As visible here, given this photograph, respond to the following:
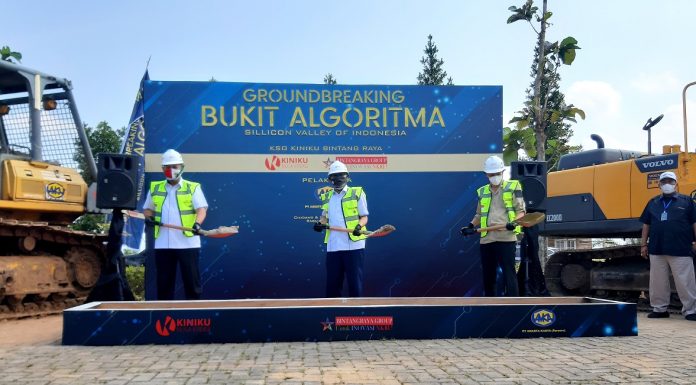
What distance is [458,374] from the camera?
435cm

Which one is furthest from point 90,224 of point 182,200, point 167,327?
point 167,327

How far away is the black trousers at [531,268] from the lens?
7.75m

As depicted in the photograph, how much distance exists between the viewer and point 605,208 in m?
9.79

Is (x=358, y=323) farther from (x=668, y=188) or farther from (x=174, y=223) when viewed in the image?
(x=668, y=188)

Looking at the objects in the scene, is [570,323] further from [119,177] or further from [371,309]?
[119,177]

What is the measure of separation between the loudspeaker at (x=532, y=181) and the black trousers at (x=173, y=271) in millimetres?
3855

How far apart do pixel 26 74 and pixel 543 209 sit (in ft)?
21.5

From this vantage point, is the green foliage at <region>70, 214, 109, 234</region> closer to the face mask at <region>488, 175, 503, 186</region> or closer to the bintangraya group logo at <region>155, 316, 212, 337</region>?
the bintangraya group logo at <region>155, 316, 212, 337</region>

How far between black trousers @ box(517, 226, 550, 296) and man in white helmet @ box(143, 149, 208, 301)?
3803 mm

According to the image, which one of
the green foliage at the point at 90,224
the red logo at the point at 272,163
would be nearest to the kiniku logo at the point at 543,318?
the red logo at the point at 272,163

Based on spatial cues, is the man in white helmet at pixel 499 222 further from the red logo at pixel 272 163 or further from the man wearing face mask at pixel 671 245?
the red logo at pixel 272 163

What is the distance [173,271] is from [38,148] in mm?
2797

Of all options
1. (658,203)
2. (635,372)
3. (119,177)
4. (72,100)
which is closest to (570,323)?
(635,372)

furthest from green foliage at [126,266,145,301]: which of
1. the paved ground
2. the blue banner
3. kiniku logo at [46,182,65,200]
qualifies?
the paved ground
